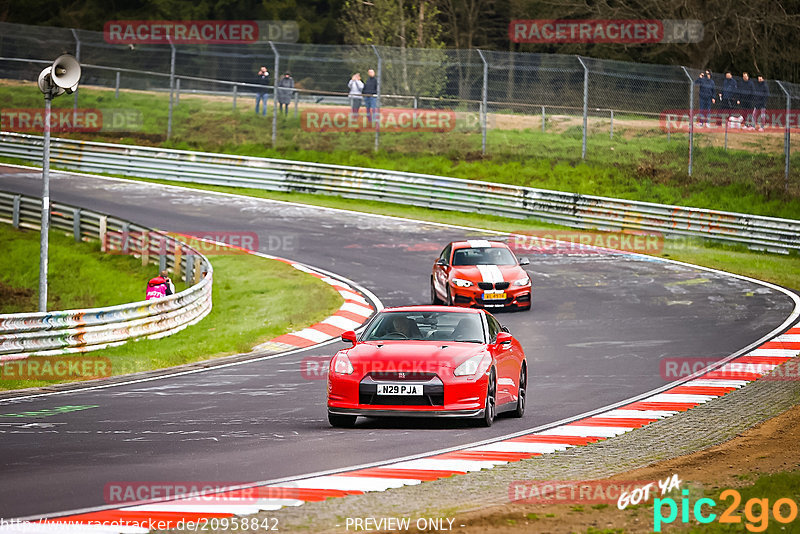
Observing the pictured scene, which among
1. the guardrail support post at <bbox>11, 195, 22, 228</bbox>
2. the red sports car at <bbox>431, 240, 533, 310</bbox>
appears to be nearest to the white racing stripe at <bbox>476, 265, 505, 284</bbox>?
the red sports car at <bbox>431, 240, 533, 310</bbox>

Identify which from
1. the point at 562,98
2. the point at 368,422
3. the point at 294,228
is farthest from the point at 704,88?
the point at 368,422

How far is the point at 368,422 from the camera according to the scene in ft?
40.8

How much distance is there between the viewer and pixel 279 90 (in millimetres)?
38188

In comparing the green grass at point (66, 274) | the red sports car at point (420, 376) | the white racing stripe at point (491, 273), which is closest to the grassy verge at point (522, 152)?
the green grass at point (66, 274)

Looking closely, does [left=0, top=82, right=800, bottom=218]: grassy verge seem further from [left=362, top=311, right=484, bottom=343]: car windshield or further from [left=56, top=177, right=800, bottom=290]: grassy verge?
[left=362, top=311, right=484, bottom=343]: car windshield

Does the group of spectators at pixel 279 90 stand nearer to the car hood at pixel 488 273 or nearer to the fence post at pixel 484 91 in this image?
the fence post at pixel 484 91

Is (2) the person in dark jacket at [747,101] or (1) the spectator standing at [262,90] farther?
(1) the spectator standing at [262,90]

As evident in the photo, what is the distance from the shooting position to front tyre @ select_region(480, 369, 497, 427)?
1170 cm

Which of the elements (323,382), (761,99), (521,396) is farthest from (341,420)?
(761,99)

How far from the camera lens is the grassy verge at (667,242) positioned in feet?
85.7

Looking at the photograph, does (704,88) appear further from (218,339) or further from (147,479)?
(147,479)

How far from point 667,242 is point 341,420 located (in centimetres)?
1949

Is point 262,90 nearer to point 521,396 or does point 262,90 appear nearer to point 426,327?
point 426,327

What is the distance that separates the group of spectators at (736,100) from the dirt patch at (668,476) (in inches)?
809
